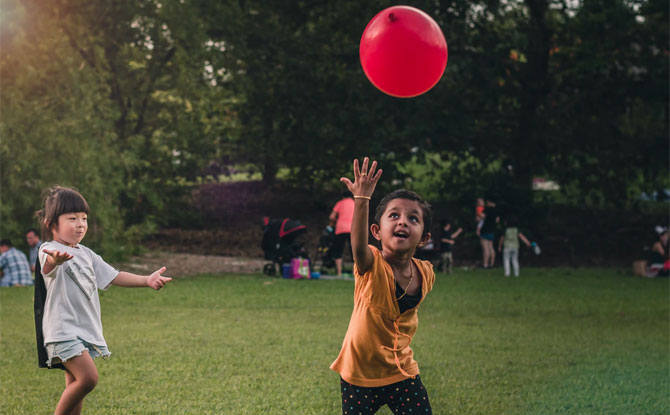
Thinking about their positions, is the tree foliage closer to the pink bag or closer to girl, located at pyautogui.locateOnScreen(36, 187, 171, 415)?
the pink bag

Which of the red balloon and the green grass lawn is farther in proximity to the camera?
the green grass lawn

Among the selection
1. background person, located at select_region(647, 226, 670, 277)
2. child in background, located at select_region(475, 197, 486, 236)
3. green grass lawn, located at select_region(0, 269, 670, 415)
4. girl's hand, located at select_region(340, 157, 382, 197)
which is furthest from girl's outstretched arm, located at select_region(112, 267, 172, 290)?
child in background, located at select_region(475, 197, 486, 236)

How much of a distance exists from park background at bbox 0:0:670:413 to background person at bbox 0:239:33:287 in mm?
2901

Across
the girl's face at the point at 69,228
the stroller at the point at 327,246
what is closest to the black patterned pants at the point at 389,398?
the girl's face at the point at 69,228

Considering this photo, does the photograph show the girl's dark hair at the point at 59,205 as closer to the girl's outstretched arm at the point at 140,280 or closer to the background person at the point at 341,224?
the girl's outstretched arm at the point at 140,280

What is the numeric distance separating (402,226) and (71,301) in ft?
6.84

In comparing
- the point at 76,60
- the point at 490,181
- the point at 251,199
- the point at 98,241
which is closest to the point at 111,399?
the point at 98,241

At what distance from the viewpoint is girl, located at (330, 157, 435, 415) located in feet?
13.6

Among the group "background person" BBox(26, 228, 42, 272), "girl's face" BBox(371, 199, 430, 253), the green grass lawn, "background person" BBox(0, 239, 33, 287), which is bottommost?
the green grass lawn

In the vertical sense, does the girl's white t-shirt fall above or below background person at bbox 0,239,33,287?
above

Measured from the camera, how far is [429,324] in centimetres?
1117

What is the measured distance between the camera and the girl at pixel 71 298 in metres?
4.68

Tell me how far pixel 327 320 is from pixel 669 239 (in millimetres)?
11486

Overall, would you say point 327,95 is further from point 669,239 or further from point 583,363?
point 583,363
